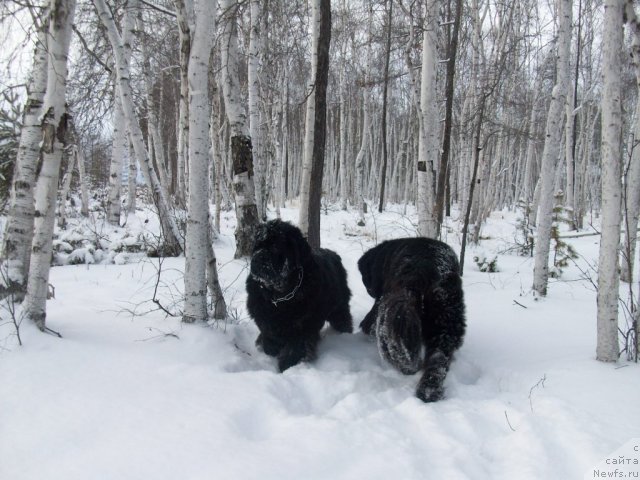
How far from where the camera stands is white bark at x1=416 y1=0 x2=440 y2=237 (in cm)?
554

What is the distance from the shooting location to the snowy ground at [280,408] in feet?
6.08

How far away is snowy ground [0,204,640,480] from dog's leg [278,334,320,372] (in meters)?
0.10

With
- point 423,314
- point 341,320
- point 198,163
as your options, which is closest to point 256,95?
point 198,163

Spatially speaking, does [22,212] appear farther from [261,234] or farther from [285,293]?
[285,293]

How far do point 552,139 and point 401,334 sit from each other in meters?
3.81

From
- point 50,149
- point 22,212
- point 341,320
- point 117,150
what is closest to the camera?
point 50,149

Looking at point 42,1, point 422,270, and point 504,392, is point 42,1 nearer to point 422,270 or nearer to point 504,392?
point 422,270

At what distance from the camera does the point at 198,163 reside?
3322 millimetres

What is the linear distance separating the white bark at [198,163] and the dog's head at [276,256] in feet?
1.96

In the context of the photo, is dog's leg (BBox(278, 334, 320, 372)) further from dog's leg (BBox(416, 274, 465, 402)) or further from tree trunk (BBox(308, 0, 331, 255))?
tree trunk (BBox(308, 0, 331, 255))

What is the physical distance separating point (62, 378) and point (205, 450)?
113 cm

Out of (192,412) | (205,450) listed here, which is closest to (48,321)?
(192,412)

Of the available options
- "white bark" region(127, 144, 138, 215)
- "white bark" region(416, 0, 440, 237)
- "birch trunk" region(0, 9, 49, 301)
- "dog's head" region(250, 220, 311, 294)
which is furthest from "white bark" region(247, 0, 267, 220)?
"white bark" region(127, 144, 138, 215)

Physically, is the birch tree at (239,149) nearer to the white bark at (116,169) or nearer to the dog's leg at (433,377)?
the dog's leg at (433,377)
